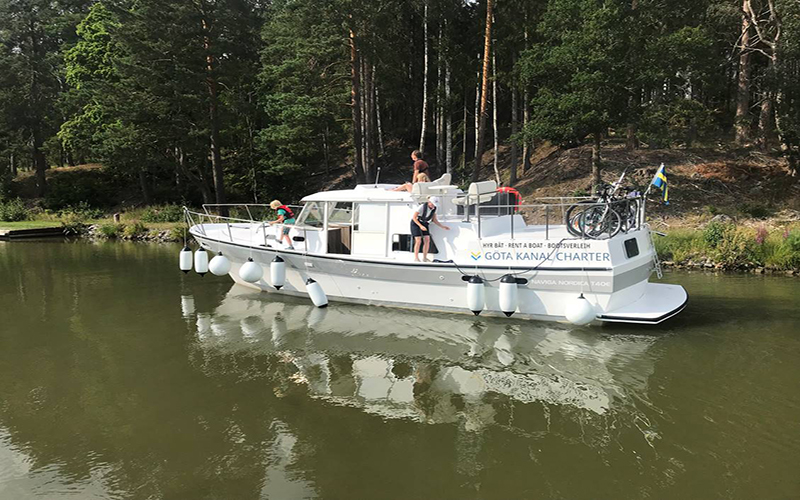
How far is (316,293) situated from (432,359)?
135 inches

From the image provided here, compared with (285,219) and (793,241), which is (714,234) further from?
(285,219)

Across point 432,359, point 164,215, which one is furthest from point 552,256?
point 164,215

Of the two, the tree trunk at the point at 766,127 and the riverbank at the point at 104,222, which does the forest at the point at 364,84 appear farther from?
the riverbank at the point at 104,222

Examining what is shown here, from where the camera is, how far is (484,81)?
21.1 metres

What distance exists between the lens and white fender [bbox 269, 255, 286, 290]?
36.4ft

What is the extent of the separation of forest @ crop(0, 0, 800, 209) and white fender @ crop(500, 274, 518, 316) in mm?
11104

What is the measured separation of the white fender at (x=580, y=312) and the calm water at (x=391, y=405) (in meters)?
0.37

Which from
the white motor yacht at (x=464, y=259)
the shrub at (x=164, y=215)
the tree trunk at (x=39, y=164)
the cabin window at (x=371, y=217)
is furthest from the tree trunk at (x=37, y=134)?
the cabin window at (x=371, y=217)

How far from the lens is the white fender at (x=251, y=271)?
1134 centimetres

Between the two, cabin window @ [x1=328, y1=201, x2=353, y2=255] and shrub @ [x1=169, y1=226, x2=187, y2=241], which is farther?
shrub @ [x1=169, y1=226, x2=187, y2=241]

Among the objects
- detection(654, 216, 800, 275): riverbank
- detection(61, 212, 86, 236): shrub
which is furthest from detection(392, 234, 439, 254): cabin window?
detection(61, 212, 86, 236): shrub

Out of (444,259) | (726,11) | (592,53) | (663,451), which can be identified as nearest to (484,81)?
(592,53)

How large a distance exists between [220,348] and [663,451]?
6.47 metres

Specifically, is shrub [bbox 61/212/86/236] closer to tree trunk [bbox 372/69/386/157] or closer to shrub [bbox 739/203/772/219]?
tree trunk [bbox 372/69/386/157]
